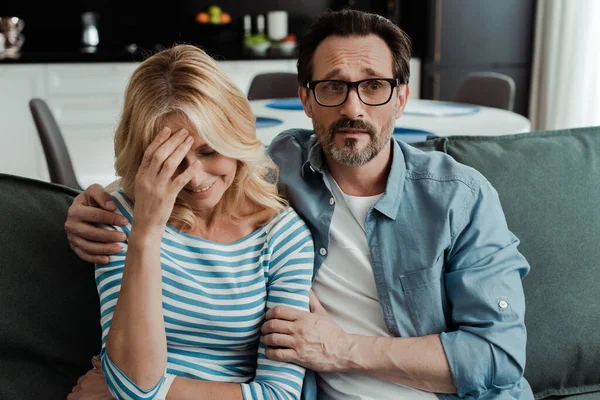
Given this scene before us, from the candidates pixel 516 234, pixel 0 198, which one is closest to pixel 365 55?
pixel 516 234

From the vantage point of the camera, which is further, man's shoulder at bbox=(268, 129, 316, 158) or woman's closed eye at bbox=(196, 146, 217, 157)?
man's shoulder at bbox=(268, 129, 316, 158)

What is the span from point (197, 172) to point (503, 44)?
435cm

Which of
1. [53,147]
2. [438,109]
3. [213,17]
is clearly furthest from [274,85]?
[213,17]

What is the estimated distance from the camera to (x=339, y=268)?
134 centimetres

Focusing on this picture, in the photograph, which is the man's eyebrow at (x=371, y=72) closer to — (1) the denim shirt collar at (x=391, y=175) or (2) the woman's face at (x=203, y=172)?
(1) the denim shirt collar at (x=391, y=175)

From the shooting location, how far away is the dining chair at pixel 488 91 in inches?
137

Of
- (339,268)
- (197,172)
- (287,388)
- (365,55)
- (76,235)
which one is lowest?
(287,388)

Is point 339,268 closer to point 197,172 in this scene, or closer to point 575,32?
point 197,172

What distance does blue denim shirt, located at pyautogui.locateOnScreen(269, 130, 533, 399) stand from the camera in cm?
124

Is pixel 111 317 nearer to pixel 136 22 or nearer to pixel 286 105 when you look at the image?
pixel 286 105

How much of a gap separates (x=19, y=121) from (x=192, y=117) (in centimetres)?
394

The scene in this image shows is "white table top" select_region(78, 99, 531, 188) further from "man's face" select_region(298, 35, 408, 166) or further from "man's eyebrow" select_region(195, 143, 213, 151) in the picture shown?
"man's eyebrow" select_region(195, 143, 213, 151)

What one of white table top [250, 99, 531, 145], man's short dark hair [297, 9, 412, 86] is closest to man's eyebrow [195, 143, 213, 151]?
man's short dark hair [297, 9, 412, 86]

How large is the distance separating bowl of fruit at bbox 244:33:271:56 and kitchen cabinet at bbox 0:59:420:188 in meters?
0.61
